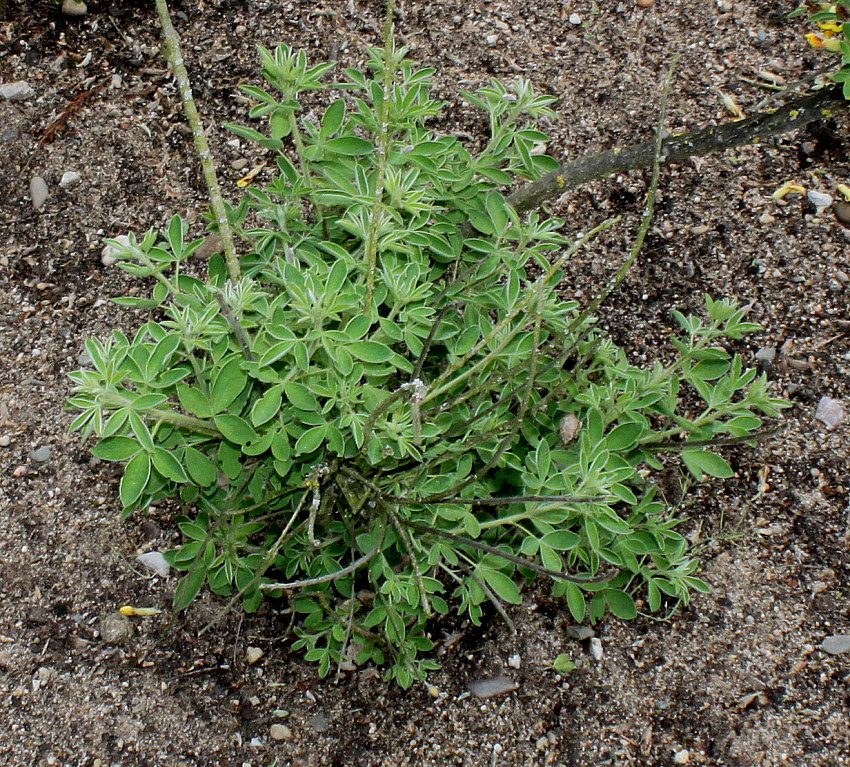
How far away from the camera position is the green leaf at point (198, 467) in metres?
1.61

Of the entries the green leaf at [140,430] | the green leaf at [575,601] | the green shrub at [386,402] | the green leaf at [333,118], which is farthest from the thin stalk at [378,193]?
the green leaf at [575,601]

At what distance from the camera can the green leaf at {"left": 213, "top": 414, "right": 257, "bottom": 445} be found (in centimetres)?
156

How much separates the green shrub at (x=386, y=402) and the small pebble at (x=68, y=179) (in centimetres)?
80

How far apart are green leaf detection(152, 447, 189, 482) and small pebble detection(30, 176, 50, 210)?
4.30 ft

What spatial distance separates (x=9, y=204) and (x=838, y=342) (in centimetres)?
232

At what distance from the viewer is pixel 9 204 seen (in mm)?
2502

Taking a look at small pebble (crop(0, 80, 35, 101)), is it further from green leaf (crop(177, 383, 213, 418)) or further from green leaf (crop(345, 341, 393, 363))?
green leaf (crop(345, 341, 393, 363))

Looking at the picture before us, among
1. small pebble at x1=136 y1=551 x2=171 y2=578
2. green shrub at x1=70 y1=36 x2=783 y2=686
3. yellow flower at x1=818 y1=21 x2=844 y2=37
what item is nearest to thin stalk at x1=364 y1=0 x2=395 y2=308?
green shrub at x1=70 y1=36 x2=783 y2=686

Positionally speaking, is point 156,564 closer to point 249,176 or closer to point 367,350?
point 367,350

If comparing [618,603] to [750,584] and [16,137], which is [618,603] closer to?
[750,584]

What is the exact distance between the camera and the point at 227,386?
155 cm

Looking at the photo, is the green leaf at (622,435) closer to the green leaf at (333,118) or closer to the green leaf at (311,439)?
the green leaf at (311,439)

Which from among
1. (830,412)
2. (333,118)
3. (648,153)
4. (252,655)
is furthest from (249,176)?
(830,412)

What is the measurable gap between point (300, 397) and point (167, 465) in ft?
0.85
